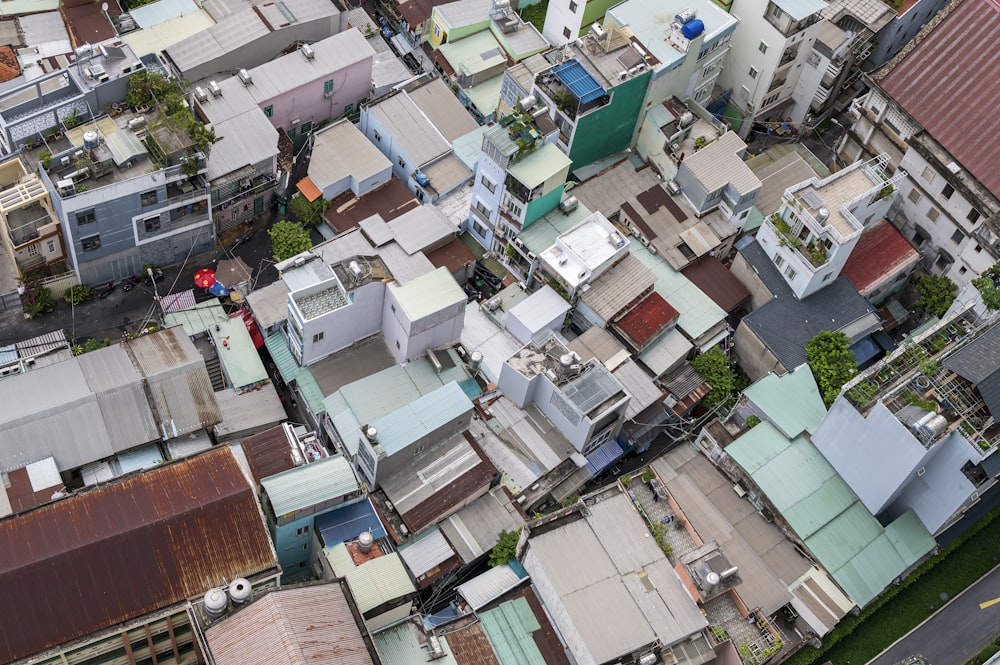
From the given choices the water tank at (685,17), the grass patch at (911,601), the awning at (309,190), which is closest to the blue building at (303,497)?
the awning at (309,190)

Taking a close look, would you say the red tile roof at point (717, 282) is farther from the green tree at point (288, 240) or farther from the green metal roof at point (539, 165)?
the green tree at point (288, 240)

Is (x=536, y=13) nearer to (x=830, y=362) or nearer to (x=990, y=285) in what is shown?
(x=830, y=362)

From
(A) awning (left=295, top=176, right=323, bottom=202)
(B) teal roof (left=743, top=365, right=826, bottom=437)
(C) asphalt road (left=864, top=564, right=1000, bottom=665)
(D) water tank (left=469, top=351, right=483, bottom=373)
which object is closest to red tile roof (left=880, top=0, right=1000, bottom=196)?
(B) teal roof (left=743, top=365, right=826, bottom=437)

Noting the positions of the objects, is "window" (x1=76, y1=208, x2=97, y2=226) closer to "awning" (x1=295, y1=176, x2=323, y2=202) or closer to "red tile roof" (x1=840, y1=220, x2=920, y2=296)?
"awning" (x1=295, y1=176, x2=323, y2=202)

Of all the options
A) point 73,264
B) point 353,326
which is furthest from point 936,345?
point 73,264

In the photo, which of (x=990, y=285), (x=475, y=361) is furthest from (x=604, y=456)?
(x=990, y=285)

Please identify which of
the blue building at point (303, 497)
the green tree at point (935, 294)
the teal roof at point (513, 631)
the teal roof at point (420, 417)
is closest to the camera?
the blue building at point (303, 497)
